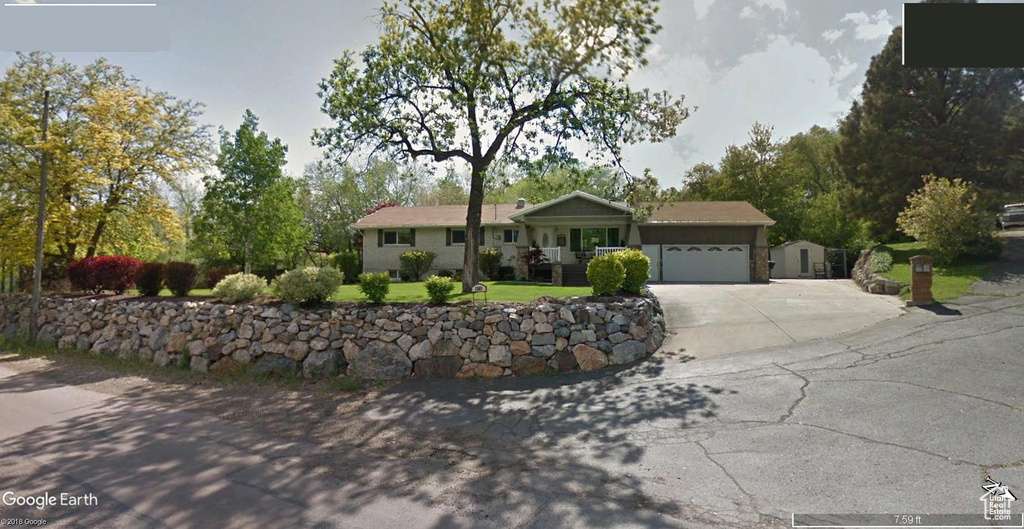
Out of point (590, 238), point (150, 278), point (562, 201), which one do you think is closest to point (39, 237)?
point (150, 278)

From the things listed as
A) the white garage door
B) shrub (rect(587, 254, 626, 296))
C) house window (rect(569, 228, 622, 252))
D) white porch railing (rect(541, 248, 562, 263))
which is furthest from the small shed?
shrub (rect(587, 254, 626, 296))

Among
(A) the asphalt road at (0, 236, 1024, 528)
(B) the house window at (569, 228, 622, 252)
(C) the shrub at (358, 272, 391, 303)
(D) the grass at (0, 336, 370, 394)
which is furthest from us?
(B) the house window at (569, 228, 622, 252)

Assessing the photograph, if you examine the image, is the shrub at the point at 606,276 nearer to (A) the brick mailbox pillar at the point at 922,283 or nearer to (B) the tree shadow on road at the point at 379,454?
(B) the tree shadow on road at the point at 379,454

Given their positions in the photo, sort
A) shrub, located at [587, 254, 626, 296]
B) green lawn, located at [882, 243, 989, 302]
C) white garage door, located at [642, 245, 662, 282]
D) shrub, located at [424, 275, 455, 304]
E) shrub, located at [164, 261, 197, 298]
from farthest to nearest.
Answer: white garage door, located at [642, 245, 662, 282], green lawn, located at [882, 243, 989, 302], shrub, located at [164, 261, 197, 298], shrub, located at [587, 254, 626, 296], shrub, located at [424, 275, 455, 304]

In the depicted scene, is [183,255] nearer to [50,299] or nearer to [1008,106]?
[50,299]

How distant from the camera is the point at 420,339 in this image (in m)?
8.05

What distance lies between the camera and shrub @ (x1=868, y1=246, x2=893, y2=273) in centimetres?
1492

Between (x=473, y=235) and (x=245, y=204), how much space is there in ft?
52.1

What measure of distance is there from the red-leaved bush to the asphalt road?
4.96m

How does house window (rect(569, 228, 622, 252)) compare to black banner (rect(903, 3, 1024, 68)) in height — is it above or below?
below

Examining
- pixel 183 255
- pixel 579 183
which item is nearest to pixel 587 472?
pixel 579 183

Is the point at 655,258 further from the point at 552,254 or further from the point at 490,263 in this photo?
the point at 490,263

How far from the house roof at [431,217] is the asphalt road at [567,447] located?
16.5 metres
